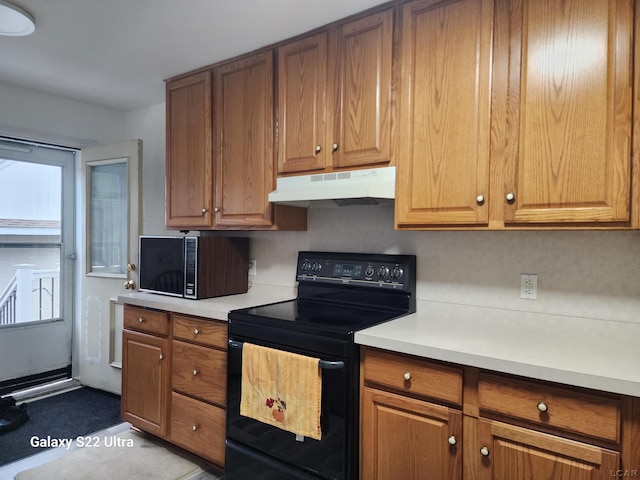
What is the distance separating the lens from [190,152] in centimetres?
258

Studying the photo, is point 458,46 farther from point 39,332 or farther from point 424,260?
point 39,332

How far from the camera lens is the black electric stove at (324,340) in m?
1.58

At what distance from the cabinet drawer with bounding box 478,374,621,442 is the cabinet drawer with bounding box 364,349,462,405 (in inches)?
3.6

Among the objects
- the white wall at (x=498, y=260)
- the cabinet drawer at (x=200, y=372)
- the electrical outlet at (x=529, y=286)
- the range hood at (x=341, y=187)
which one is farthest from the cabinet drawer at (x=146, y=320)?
the electrical outlet at (x=529, y=286)

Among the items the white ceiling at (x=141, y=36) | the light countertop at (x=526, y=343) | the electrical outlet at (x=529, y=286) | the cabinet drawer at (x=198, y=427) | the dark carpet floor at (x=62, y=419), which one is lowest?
the dark carpet floor at (x=62, y=419)

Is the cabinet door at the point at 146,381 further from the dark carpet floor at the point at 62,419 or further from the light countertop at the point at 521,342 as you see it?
the light countertop at the point at 521,342

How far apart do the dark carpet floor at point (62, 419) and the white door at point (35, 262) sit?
0.36 metres

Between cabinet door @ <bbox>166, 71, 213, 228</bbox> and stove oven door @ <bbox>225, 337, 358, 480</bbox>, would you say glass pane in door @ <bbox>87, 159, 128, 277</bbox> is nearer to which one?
cabinet door @ <bbox>166, 71, 213, 228</bbox>

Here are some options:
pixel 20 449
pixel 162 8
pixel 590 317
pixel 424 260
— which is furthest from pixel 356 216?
pixel 20 449

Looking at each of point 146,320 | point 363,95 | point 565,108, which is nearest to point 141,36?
point 363,95

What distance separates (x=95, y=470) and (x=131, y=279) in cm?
133

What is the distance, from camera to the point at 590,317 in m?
1.64

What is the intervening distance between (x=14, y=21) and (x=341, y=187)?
1.76m

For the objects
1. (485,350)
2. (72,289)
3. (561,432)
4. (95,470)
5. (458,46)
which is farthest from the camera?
(72,289)
